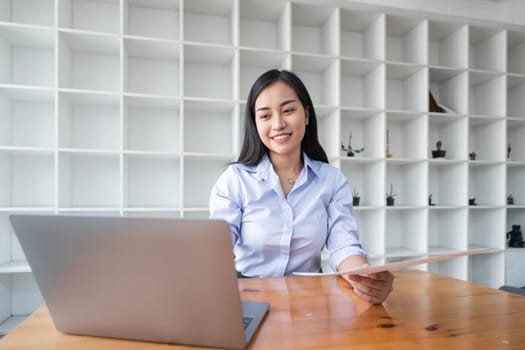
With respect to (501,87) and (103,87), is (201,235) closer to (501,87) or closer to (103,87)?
(103,87)

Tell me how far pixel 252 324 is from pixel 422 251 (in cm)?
249

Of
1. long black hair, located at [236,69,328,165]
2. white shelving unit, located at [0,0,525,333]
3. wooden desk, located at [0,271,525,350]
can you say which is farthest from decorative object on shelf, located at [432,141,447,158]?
wooden desk, located at [0,271,525,350]

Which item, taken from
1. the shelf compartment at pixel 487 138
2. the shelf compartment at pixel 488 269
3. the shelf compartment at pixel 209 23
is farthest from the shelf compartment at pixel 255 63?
the shelf compartment at pixel 488 269

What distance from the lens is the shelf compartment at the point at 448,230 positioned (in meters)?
2.69

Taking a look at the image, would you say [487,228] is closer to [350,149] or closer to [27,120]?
[350,149]

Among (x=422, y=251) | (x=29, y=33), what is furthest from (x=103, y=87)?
(x=422, y=251)

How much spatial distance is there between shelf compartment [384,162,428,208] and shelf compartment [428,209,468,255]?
38 centimetres

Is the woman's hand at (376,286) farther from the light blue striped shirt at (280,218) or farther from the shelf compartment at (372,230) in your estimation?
the shelf compartment at (372,230)

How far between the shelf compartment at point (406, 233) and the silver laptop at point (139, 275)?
7.70 feet

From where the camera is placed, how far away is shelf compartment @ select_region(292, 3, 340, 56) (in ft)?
8.12

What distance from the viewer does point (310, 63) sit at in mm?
2553

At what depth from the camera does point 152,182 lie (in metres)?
2.49

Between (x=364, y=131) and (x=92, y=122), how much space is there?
2.32m

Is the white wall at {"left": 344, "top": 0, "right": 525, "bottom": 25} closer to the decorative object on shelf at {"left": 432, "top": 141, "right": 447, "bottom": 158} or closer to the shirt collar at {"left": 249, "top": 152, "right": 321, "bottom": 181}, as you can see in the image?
the decorative object on shelf at {"left": 432, "top": 141, "right": 447, "bottom": 158}
